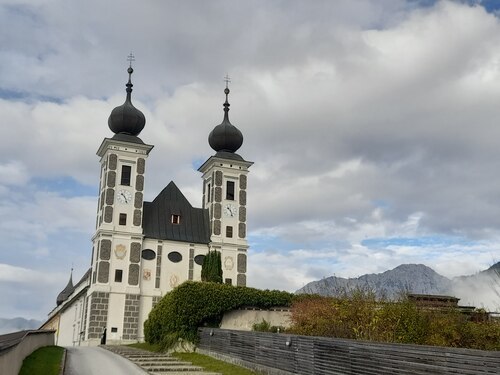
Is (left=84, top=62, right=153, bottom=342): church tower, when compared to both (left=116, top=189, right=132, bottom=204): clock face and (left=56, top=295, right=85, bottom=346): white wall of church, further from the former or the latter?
(left=56, top=295, right=85, bottom=346): white wall of church

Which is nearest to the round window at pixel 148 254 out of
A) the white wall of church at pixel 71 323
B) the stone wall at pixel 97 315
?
the stone wall at pixel 97 315

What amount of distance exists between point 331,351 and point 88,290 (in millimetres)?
36238

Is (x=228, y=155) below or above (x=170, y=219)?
above

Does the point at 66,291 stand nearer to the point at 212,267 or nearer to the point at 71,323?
the point at 71,323

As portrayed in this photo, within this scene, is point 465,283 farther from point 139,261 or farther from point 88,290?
point 88,290

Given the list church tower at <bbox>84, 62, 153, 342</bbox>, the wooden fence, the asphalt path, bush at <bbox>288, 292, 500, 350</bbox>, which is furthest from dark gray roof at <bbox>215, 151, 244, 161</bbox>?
bush at <bbox>288, 292, 500, 350</bbox>

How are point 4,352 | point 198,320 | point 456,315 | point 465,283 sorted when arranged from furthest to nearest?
1. point 465,283
2. point 198,320
3. point 456,315
4. point 4,352

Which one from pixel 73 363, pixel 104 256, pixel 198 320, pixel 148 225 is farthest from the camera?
pixel 148 225

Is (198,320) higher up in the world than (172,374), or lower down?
higher up

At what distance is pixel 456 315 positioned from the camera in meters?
15.3

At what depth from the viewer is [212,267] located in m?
46.2

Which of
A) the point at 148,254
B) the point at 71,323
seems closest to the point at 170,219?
the point at 148,254

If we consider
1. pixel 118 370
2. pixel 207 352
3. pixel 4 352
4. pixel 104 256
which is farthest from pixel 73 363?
pixel 104 256

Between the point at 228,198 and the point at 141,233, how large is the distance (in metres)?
9.10
